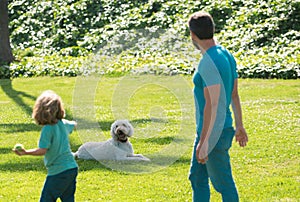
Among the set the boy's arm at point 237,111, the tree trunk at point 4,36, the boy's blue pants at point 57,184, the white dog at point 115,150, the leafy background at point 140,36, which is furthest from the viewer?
the tree trunk at point 4,36

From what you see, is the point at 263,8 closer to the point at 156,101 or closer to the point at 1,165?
the point at 156,101

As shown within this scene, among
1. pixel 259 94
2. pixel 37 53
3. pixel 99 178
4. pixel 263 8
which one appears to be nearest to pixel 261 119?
pixel 259 94

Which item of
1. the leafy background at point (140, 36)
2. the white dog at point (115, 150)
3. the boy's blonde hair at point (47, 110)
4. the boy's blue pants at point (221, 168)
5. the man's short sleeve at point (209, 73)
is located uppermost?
the man's short sleeve at point (209, 73)

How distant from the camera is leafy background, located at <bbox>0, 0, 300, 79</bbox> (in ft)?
52.4

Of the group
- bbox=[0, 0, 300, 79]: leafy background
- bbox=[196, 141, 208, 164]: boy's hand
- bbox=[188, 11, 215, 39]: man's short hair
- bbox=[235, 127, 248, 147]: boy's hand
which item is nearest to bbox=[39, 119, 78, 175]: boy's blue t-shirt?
bbox=[196, 141, 208, 164]: boy's hand

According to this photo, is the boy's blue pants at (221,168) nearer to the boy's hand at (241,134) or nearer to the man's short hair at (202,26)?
the boy's hand at (241,134)

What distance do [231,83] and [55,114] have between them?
4.34ft

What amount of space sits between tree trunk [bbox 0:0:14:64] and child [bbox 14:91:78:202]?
12655 mm

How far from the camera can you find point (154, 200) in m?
6.34

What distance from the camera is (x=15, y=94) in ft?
45.6

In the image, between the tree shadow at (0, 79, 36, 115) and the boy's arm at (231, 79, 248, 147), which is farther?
the tree shadow at (0, 79, 36, 115)

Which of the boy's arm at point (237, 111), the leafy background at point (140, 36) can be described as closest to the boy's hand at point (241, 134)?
the boy's arm at point (237, 111)

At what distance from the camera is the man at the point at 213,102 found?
4918 millimetres

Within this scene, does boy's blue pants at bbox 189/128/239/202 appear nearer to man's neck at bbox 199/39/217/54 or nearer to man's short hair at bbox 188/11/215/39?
man's neck at bbox 199/39/217/54
